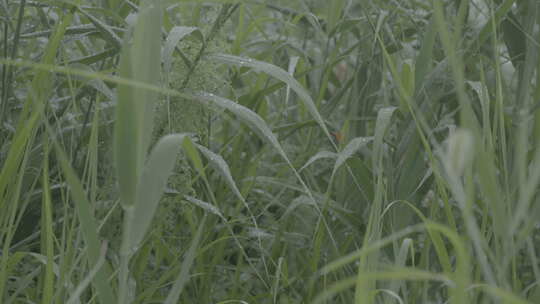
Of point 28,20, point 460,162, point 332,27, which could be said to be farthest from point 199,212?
point 460,162

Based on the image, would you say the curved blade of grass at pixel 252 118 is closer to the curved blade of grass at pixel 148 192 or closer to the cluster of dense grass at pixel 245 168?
the cluster of dense grass at pixel 245 168

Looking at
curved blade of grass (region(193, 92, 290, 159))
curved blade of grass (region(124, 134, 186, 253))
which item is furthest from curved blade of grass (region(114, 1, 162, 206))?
curved blade of grass (region(193, 92, 290, 159))

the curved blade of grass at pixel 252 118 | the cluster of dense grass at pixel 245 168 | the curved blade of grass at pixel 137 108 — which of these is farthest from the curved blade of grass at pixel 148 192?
the curved blade of grass at pixel 252 118

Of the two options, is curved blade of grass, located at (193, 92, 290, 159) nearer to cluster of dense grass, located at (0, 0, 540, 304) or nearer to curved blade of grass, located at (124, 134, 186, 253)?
cluster of dense grass, located at (0, 0, 540, 304)

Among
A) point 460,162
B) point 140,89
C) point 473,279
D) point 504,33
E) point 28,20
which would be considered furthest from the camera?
point 28,20

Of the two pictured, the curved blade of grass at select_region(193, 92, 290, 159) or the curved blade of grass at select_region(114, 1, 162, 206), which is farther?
the curved blade of grass at select_region(193, 92, 290, 159)

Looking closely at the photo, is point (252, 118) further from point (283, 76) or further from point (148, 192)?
point (148, 192)

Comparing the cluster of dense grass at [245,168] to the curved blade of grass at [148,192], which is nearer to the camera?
the curved blade of grass at [148,192]

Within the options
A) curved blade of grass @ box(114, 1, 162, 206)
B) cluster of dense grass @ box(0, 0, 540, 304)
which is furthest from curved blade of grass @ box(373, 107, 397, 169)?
curved blade of grass @ box(114, 1, 162, 206)

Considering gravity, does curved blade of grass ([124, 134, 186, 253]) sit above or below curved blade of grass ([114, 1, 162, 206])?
below

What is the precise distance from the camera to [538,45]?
41.6 inches

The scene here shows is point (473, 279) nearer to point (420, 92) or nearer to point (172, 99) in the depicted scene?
point (420, 92)

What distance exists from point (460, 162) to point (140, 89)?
0.76ft

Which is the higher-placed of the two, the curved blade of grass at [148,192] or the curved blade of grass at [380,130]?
the curved blade of grass at [148,192]
